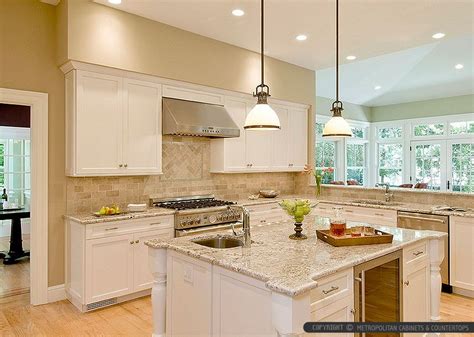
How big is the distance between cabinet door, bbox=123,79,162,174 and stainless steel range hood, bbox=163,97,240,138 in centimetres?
14

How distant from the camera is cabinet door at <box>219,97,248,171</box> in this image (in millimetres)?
5102

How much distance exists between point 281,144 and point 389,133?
5.73m

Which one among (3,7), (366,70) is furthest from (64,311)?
(366,70)

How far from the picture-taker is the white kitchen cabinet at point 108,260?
138 inches

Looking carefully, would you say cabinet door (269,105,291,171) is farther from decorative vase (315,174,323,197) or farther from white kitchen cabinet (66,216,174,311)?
white kitchen cabinet (66,216,174,311)

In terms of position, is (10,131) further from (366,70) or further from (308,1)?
(366,70)

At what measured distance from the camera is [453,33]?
4.46m

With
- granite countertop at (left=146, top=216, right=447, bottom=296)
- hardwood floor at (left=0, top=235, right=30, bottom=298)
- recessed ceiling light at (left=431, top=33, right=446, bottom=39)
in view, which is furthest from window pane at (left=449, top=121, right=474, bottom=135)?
hardwood floor at (left=0, top=235, right=30, bottom=298)

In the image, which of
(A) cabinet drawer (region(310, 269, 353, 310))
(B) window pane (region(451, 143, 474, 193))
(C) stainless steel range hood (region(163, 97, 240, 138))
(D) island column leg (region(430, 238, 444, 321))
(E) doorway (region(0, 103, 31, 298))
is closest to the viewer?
(A) cabinet drawer (region(310, 269, 353, 310))

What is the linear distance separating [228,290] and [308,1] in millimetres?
3028

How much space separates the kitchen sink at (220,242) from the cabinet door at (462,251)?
2739 millimetres

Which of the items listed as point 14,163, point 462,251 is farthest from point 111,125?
point 462,251

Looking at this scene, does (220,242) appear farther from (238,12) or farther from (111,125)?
(238,12)

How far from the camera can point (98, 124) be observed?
12.5 feet
